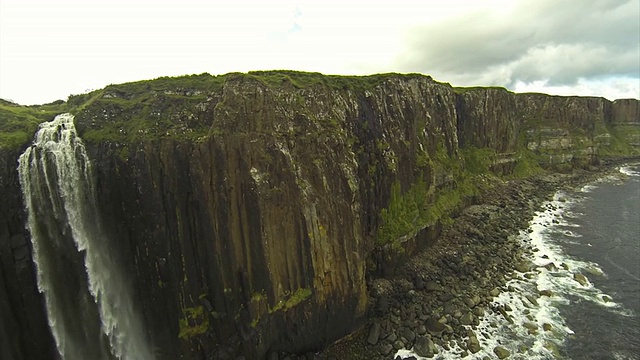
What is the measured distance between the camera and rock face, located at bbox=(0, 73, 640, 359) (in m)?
21.6

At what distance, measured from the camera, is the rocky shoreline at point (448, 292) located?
27438 mm

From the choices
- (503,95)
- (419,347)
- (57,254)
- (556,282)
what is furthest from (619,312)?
(503,95)

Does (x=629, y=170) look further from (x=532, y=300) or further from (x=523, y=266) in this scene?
(x=532, y=300)

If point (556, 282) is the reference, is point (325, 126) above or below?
above

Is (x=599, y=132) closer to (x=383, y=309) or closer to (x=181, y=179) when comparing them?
(x=383, y=309)

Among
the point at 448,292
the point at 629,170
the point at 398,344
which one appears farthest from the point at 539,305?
the point at 629,170

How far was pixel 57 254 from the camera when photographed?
20.2 m

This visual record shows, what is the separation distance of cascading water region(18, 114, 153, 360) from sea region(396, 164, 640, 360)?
69.0 ft

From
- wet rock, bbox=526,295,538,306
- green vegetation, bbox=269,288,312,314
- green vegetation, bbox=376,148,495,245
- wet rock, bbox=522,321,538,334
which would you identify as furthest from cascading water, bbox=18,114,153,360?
wet rock, bbox=526,295,538,306

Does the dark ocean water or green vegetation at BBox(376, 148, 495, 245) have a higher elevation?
green vegetation at BBox(376, 148, 495, 245)

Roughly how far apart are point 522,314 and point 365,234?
53.8ft

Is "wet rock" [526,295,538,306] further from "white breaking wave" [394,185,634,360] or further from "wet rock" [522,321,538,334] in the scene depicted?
"wet rock" [522,321,538,334]

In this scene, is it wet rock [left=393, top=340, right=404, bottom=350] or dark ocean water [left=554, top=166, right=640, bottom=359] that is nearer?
wet rock [left=393, top=340, right=404, bottom=350]

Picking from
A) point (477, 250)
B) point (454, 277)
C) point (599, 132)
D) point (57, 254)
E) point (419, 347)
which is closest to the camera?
point (57, 254)
